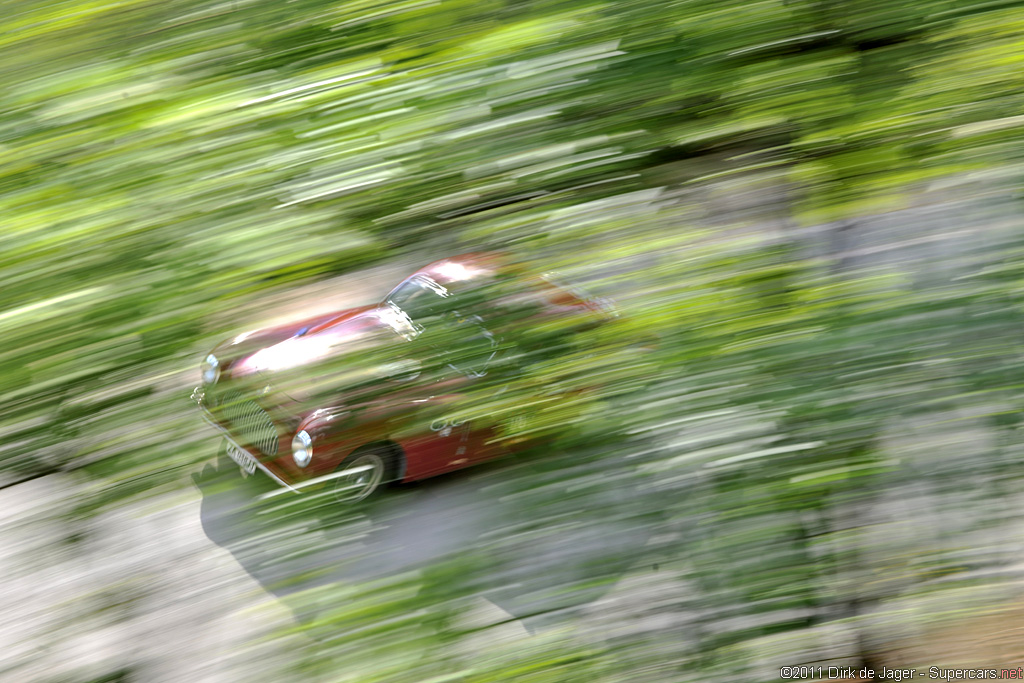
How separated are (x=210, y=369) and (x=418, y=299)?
0.95 ft

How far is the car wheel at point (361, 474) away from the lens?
86cm

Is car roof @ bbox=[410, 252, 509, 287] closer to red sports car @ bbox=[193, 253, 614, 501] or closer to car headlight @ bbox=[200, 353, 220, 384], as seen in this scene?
red sports car @ bbox=[193, 253, 614, 501]

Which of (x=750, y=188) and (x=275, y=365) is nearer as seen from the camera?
(x=275, y=365)

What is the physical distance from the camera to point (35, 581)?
36.0 inches

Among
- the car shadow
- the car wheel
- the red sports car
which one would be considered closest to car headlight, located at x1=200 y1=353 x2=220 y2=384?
the red sports car

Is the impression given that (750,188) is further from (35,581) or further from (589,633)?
(35,581)

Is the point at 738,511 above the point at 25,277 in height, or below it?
below

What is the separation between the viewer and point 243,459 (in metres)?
0.87

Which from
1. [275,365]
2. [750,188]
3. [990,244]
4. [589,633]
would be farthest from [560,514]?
[990,244]

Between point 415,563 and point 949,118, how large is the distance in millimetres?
977

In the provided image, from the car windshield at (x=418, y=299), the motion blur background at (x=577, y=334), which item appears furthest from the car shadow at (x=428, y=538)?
the car windshield at (x=418, y=299)

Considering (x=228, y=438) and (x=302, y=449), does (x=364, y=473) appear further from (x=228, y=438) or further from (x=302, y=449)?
(x=228, y=438)

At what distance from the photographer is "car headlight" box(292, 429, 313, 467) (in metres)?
0.84

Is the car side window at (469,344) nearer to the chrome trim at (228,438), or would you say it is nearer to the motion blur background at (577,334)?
the motion blur background at (577,334)
